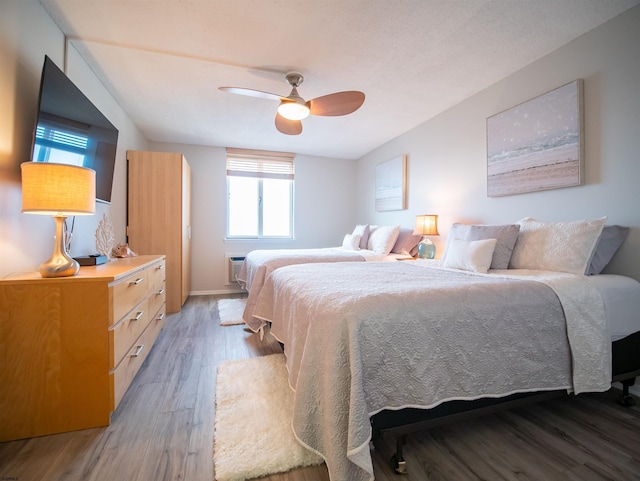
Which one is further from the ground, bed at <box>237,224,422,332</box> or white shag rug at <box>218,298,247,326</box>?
bed at <box>237,224,422,332</box>

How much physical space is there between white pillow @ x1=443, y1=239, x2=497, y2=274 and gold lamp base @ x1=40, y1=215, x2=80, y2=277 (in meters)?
2.44

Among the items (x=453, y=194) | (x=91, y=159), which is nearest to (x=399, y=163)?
(x=453, y=194)

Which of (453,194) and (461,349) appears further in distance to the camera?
(453,194)

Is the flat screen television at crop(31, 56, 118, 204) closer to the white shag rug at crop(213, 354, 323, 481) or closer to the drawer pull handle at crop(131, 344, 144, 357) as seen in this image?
the drawer pull handle at crop(131, 344, 144, 357)

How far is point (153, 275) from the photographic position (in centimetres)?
225

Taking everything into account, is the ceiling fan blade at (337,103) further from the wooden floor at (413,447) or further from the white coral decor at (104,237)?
the wooden floor at (413,447)

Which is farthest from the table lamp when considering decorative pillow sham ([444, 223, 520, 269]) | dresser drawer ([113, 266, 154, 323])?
decorative pillow sham ([444, 223, 520, 269])

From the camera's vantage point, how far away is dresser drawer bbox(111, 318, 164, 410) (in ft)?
4.62

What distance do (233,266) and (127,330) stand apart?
2.81 metres

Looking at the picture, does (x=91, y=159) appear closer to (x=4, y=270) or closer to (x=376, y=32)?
(x=4, y=270)

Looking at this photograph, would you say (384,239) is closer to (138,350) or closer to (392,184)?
(392,184)

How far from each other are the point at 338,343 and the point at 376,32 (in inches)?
81.3

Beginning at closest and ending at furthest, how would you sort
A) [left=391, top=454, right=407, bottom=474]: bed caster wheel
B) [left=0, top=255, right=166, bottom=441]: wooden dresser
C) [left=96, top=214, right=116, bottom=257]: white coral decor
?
1. [left=391, top=454, right=407, bottom=474]: bed caster wheel
2. [left=0, top=255, right=166, bottom=441]: wooden dresser
3. [left=96, top=214, right=116, bottom=257]: white coral decor

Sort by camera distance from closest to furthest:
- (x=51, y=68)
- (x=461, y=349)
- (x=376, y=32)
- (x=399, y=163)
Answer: (x=461, y=349) < (x=51, y=68) < (x=376, y=32) < (x=399, y=163)
